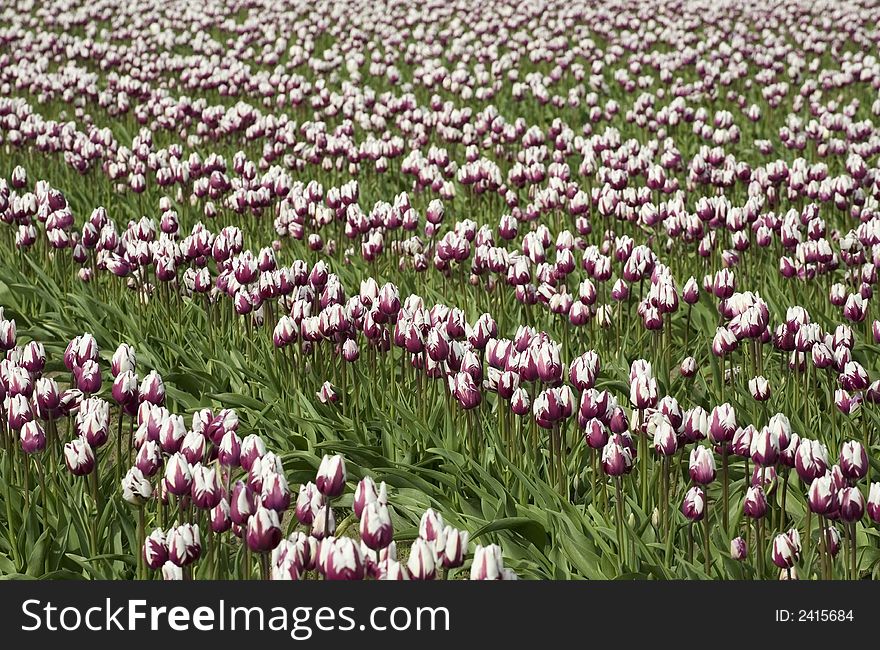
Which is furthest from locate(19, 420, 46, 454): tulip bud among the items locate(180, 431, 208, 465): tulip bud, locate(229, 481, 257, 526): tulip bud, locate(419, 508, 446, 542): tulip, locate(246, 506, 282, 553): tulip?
locate(419, 508, 446, 542): tulip

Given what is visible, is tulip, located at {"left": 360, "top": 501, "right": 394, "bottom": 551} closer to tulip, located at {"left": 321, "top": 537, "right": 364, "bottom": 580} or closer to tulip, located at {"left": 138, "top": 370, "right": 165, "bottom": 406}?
tulip, located at {"left": 321, "top": 537, "right": 364, "bottom": 580}

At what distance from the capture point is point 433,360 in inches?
188

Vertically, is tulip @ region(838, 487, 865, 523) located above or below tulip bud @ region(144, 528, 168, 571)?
above

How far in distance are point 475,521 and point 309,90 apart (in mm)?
9793

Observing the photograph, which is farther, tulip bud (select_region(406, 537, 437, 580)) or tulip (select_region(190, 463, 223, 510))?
tulip (select_region(190, 463, 223, 510))

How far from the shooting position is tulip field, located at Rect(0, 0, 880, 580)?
3.70 metres

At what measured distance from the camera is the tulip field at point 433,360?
3.70 meters

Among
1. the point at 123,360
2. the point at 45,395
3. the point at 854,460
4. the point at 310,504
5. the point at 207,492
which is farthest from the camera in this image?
the point at 123,360

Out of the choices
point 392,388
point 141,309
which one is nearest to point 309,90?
point 141,309

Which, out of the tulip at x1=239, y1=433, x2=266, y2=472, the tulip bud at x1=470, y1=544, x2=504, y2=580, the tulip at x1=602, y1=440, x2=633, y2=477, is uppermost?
the tulip at x1=602, y1=440, x2=633, y2=477

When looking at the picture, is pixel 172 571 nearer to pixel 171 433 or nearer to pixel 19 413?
pixel 171 433

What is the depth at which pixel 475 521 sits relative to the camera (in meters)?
4.41

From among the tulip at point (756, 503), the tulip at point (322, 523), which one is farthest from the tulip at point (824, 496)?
the tulip at point (322, 523)

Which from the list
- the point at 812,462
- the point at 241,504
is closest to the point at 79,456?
the point at 241,504
